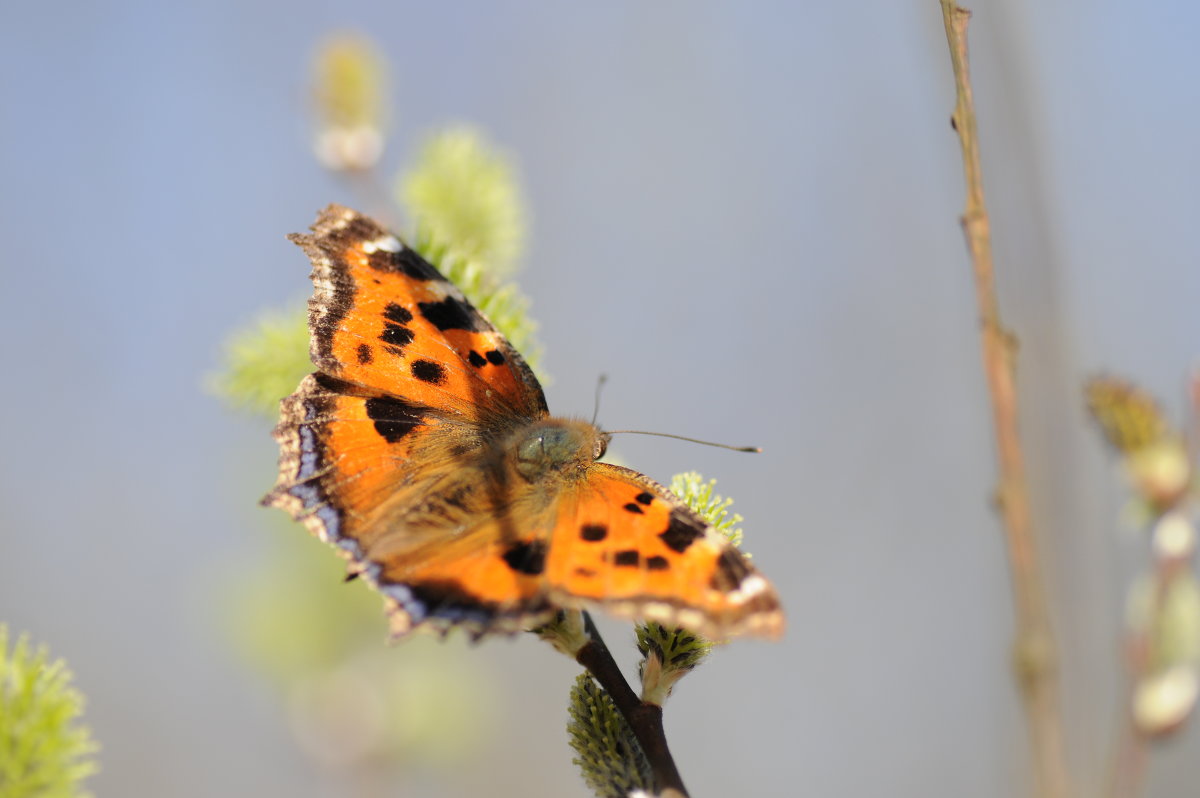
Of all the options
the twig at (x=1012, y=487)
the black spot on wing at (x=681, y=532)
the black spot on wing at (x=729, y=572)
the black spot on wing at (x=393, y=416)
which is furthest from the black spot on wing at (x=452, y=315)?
the twig at (x=1012, y=487)

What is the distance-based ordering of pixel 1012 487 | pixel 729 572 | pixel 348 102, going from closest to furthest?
pixel 1012 487 → pixel 729 572 → pixel 348 102

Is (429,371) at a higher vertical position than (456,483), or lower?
higher

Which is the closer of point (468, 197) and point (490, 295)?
point (490, 295)

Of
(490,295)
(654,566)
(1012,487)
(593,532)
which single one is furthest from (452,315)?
(1012,487)

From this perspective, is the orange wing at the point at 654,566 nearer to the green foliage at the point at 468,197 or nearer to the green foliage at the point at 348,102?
the green foliage at the point at 468,197

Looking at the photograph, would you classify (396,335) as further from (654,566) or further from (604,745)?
(604,745)

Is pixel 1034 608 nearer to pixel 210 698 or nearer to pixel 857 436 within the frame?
pixel 857 436
